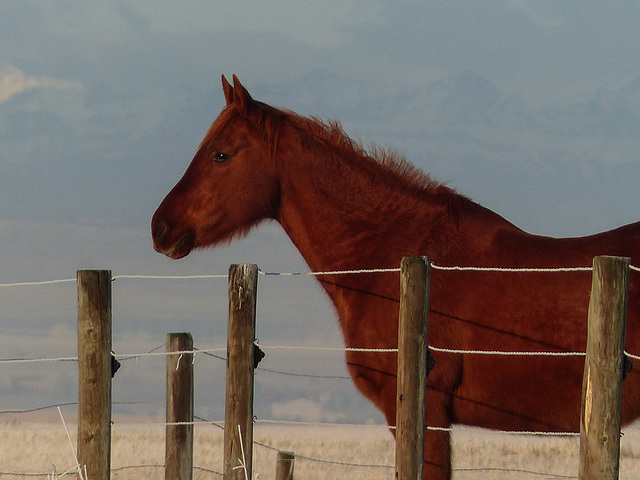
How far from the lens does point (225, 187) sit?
597 cm

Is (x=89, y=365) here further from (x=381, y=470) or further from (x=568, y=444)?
(x=568, y=444)

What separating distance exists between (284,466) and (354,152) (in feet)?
8.97

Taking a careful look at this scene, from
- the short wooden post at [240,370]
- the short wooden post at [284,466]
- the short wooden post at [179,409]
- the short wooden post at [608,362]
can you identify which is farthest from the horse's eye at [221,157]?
the short wooden post at [608,362]

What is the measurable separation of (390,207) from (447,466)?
1925mm

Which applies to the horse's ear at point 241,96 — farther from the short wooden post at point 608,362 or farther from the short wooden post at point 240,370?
the short wooden post at point 608,362

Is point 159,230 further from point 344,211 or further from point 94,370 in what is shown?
point 344,211

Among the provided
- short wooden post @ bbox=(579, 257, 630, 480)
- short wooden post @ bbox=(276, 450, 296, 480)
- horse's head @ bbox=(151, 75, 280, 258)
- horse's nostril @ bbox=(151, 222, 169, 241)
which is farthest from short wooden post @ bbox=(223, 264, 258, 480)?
short wooden post @ bbox=(579, 257, 630, 480)

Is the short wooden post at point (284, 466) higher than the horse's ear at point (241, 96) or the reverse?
the reverse

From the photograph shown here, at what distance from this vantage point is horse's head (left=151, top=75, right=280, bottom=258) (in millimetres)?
5945

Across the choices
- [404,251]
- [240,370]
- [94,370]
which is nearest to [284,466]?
[240,370]

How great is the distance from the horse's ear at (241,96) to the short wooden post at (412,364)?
2.02 m

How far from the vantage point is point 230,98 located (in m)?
6.19

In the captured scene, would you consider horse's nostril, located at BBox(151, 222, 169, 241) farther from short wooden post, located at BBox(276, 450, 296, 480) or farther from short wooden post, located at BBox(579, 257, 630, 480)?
short wooden post, located at BBox(579, 257, 630, 480)

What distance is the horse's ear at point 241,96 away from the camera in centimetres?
598
